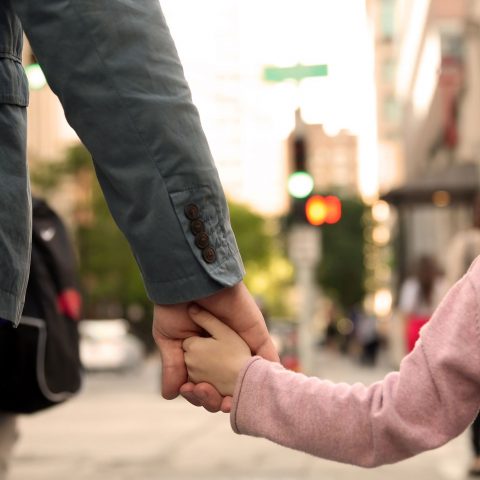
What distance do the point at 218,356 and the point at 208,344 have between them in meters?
0.04

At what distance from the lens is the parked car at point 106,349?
3300 cm

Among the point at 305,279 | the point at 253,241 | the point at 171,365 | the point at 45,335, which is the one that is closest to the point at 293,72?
the point at 305,279

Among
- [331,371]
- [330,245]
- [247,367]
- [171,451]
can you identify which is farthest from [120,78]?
[330,245]

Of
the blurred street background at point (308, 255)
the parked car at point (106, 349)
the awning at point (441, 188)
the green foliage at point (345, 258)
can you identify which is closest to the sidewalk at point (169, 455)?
the blurred street background at point (308, 255)

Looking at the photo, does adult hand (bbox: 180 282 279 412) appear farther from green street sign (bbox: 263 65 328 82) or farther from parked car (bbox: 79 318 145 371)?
parked car (bbox: 79 318 145 371)

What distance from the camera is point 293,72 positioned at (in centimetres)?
1575

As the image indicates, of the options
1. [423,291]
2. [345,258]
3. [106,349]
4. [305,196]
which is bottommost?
[345,258]

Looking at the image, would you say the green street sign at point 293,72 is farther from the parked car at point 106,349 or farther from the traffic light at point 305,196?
the parked car at point 106,349

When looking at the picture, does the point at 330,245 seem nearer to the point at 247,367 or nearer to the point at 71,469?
the point at 71,469

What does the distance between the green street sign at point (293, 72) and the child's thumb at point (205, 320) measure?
13615mm

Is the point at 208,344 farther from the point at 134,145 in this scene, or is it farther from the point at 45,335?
the point at 45,335

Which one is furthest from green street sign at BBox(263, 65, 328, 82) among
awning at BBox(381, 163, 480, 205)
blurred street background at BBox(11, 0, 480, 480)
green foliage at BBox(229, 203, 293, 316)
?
green foliage at BBox(229, 203, 293, 316)

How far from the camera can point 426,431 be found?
2.03 m

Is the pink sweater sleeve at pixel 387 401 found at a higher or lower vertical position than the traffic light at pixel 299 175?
higher
